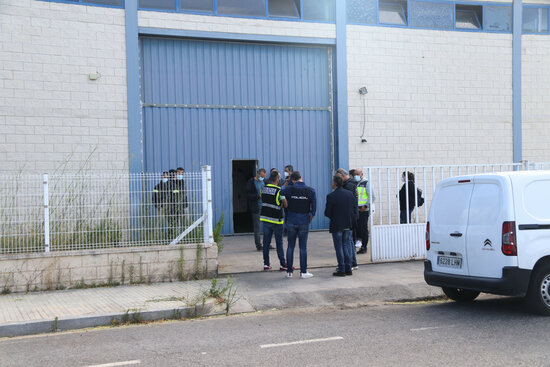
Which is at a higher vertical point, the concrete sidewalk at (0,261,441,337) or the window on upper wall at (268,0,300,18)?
the window on upper wall at (268,0,300,18)

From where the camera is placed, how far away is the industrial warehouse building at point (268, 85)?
14148 mm

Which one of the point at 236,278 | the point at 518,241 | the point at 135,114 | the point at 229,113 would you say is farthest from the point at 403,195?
the point at 135,114

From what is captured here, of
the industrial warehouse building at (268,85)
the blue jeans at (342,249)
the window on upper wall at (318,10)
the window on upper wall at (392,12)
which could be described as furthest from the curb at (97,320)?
the window on upper wall at (392,12)

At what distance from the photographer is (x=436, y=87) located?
691 inches

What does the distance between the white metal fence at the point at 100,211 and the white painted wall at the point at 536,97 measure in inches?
509

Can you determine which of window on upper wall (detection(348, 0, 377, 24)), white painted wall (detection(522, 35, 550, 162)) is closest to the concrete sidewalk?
window on upper wall (detection(348, 0, 377, 24))

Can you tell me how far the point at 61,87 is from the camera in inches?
560

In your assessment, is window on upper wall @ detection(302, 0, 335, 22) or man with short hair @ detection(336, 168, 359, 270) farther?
window on upper wall @ detection(302, 0, 335, 22)

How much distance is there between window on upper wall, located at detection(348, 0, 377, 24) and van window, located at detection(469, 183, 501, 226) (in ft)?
35.1

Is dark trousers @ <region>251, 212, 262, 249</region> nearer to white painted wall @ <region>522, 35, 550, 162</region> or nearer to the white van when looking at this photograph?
the white van

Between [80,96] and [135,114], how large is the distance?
1423mm

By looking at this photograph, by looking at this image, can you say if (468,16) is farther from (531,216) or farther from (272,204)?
(531,216)

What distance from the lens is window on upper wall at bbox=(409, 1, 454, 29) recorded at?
1738cm

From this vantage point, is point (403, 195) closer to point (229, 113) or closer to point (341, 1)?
point (229, 113)
